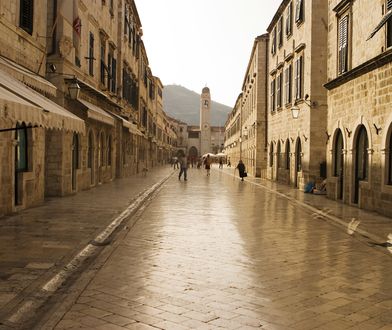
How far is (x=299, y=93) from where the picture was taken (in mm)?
23625

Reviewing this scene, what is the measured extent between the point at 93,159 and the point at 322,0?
495 inches

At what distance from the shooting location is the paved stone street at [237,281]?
182 inches

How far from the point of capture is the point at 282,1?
2795 cm

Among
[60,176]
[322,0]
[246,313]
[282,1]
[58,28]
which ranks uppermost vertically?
[282,1]

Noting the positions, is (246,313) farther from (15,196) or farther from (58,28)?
(58,28)

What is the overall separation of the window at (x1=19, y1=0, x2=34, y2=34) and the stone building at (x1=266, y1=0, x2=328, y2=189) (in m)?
12.8

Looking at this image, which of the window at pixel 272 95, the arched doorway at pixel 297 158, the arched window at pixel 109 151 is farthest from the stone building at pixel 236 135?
the arched doorway at pixel 297 158

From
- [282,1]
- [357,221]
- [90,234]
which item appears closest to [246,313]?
[90,234]

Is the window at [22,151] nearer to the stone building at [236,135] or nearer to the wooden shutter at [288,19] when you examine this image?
the wooden shutter at [288,19]

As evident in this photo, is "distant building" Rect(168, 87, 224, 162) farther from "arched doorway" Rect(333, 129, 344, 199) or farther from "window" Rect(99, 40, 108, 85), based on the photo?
"arched doorway" Rect(333, 129, 344, 199)

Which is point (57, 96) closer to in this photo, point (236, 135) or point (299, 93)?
point (299, 93)

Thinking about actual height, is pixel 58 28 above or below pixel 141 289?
above

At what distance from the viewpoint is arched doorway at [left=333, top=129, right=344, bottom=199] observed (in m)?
17.3

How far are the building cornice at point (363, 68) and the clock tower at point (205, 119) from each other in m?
105
